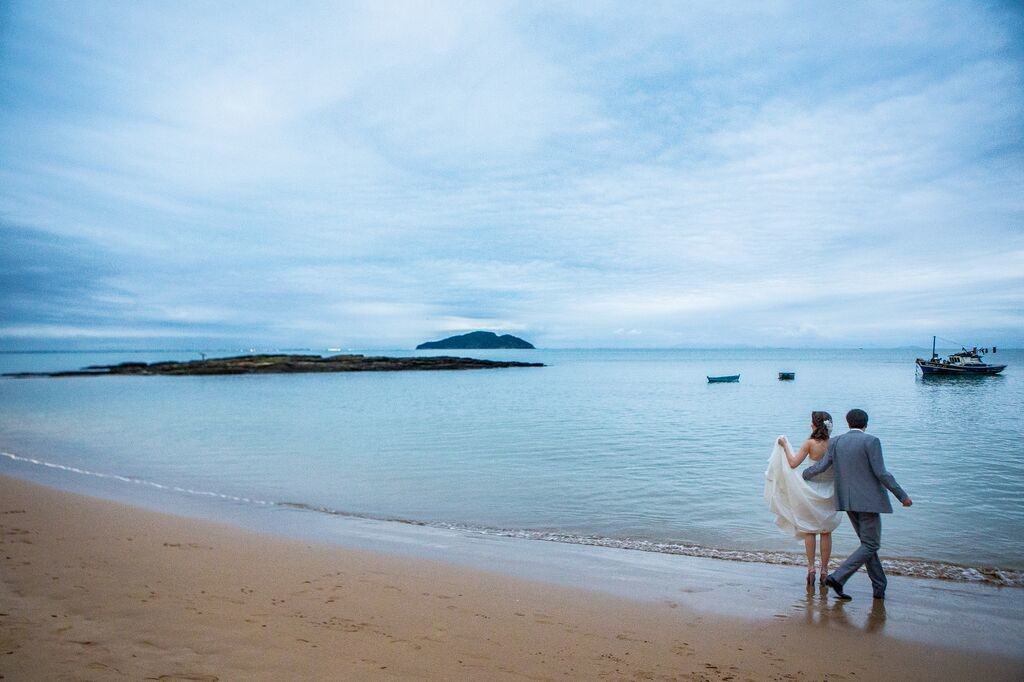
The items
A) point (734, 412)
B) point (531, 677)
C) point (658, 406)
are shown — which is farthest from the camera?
point (658, 406)

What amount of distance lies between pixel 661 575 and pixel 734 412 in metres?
27.9

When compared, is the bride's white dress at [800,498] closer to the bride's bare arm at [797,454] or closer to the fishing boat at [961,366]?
the bride's bare arm at [797,454]

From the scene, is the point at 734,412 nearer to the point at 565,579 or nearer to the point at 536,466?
the point at 536,466

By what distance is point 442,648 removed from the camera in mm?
5387

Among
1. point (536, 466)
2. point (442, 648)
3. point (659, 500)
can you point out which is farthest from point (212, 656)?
point (536, 466)

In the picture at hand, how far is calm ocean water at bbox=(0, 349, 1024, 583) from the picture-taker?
10.6 m

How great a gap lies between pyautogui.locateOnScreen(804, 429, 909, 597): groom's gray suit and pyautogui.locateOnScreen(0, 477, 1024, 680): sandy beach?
3.72ft

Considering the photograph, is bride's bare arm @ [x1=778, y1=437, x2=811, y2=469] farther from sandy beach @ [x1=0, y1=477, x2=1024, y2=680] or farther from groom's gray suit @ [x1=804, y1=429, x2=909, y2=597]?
sandy beach @ [x1=0, y1=477, x2=1024, y2=680]

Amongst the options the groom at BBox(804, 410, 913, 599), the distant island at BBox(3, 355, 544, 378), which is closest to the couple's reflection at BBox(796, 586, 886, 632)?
the groom at BBox(804, 410, 913, 599)

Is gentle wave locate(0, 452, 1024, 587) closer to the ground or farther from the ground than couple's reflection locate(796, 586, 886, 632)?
closer to the ground

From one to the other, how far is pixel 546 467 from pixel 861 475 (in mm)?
10727

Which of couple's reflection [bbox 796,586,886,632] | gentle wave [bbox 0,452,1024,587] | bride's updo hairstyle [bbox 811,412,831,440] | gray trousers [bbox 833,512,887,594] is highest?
bride's updo hairstyle [bbox 811,412,831,440]

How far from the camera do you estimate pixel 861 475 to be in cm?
683

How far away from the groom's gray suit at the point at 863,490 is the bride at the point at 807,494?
21 cm
